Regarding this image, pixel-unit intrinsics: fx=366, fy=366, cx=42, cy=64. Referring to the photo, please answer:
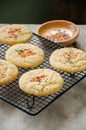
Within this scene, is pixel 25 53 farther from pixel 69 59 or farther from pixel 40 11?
pixel 40 11

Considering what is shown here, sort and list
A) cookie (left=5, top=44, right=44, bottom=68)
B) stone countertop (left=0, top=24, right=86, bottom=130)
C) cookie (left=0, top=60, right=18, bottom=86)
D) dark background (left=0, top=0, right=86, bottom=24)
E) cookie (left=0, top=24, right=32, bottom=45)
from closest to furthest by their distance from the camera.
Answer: stone countertop (left=0, top=24, right=86, bottom=130) → cookie (left=0, top=60, right=18, bottom=86) → cookie (left=5, top=44, right=44, bottom=68) → cookie (left=0, top=24, right=32, bottom=45) → dark background (left=0, top=0, right=86, bottom=24)

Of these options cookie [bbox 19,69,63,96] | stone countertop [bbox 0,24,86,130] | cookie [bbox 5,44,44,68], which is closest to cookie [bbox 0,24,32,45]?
cookie [bbox 5,44,44,68]

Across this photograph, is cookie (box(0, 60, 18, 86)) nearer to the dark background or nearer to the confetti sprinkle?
the confetti sprinkle

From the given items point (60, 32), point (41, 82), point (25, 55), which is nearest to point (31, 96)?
point (41, 82)

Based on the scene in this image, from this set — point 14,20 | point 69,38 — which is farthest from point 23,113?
point 14,20

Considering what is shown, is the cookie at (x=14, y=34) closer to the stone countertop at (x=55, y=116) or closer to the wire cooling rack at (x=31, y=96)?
the wire cooling rack at (x=31, y=96)

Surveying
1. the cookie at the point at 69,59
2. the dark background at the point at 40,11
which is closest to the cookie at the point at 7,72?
the cookie at the point at 69,59

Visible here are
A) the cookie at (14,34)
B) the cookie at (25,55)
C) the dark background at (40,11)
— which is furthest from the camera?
the dark background at (40,11)
